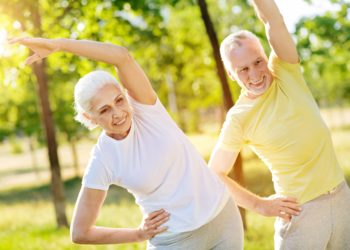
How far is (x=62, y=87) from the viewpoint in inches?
834

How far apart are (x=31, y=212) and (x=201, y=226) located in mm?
12712

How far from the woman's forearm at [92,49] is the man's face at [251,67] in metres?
0.58

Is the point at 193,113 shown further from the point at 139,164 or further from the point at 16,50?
the point at 139,164

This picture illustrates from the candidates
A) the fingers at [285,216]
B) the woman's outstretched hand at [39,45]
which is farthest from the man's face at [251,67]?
the woman's outstretched hand at [39,45]

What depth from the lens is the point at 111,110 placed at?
2838 millimetres

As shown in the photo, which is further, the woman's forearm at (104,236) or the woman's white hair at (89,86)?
the woman's forearm at (104,236)

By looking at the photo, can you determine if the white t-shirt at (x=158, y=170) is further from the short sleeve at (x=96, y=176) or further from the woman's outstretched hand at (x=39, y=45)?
the woman's outstretched hand at (x=39, y=45)

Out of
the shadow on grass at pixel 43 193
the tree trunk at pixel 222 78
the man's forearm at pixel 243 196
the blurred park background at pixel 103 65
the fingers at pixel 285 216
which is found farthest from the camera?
the shadow on grass at pixel 43 193

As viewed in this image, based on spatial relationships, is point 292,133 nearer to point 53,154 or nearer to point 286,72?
point 286,72

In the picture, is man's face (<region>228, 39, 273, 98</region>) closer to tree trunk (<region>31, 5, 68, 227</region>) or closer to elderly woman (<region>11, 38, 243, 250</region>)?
elderly woman (<region>11, 38, 243, 250</region>)

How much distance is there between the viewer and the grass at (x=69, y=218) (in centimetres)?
744

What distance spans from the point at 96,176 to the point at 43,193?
19119 millimetres

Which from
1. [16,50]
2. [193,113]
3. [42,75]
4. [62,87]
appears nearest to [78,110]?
[16,50]

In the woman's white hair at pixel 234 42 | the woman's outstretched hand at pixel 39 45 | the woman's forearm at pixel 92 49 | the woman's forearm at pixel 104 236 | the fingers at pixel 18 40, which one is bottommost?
the woman's forearm at pixel 104 236
